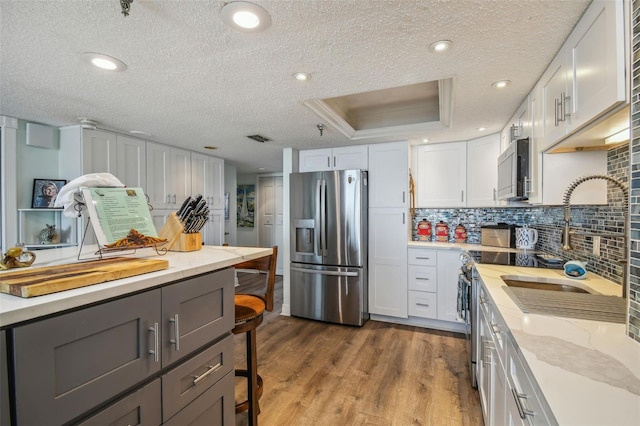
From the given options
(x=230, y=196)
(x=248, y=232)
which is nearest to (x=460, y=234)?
(x=230, y=196)

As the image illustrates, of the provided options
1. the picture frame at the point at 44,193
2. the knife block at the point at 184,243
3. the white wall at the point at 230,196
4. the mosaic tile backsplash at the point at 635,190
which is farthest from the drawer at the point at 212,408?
the white wall at the point at 230,196

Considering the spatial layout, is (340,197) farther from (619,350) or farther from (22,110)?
(22,110)

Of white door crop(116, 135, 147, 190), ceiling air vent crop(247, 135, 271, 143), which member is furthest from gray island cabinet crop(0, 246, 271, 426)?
white door crop(116, 135, 147, 190)

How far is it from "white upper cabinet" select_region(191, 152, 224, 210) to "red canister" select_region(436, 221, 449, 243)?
3226 mm

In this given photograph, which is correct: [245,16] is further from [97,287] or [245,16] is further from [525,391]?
[525,391]

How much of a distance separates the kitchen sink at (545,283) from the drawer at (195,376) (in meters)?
1.63

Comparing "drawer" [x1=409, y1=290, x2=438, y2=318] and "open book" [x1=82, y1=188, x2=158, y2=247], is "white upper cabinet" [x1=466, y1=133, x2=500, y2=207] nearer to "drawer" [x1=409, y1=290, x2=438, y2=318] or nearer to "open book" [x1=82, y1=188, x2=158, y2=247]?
"drawer" [x1=409, y1=290, x2=438, y2=318]

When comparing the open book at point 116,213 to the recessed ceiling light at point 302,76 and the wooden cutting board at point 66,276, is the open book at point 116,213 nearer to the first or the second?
the wooden cutting board at point 66,276

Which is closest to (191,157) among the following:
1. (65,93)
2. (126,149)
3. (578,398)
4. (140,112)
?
(126,149)

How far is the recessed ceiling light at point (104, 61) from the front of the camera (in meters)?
1.56

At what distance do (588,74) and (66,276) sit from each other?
1.98 meters

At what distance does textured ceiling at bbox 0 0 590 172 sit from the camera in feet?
3.99

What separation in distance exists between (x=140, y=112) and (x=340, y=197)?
2.15m

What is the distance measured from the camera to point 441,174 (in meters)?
3.57
